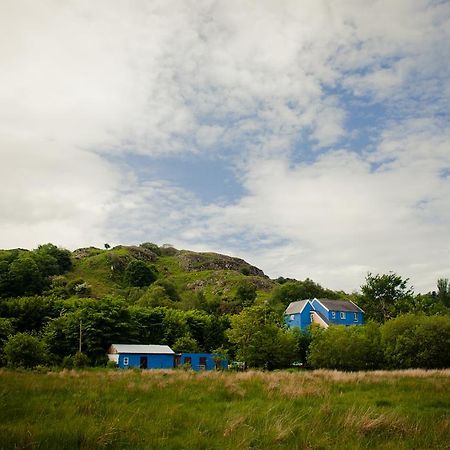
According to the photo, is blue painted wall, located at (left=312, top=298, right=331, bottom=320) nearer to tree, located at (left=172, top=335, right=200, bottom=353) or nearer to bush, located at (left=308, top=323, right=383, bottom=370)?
tree, located at (left=172, top=335, right=200, bottom=353)

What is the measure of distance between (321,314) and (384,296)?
38.1 feet

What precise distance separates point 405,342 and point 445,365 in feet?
11.7

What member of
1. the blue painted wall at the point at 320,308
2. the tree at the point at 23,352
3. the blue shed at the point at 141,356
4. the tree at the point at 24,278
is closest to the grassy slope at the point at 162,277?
the tree at the point at 24,278

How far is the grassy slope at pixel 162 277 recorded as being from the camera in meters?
129

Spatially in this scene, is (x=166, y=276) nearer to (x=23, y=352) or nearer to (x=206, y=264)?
(x=206, y=264)

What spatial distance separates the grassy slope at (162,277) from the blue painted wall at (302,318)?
4236cm

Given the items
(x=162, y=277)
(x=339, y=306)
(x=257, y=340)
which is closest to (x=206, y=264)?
(x=162, y=277)

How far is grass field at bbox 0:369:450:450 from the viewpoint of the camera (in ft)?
24.1

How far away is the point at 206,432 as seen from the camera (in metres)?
8.21

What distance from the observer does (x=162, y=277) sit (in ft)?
509

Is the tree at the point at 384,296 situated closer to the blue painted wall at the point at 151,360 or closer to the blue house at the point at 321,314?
the blue house at the point at 321,314

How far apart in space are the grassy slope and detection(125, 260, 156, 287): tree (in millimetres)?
3625

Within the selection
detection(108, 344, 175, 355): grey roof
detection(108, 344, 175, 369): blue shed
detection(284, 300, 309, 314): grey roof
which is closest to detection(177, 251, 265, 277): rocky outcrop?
detection(284, 300, 309, 314): grey roof

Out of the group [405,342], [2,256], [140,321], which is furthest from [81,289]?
[405,342]
